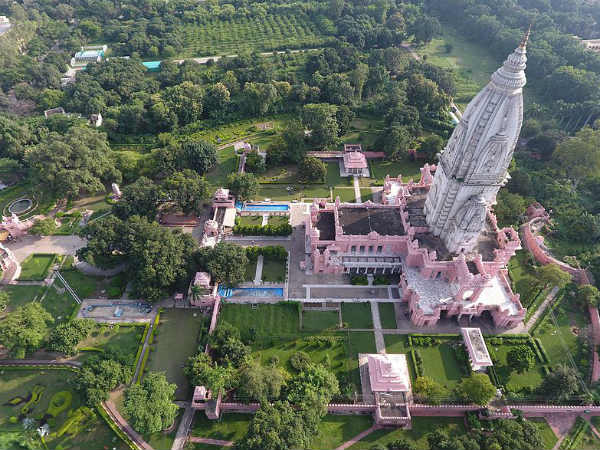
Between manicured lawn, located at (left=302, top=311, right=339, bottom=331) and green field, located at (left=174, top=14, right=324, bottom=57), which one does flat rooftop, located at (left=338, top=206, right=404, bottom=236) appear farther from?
green field, located at (left=174, top=14, right=324, bottom=57)

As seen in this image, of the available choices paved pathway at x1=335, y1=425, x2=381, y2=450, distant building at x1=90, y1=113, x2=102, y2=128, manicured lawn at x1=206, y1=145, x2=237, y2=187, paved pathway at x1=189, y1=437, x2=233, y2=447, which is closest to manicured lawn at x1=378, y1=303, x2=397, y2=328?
paved pathway at x1=335, y1=425, x2=381, y2=450

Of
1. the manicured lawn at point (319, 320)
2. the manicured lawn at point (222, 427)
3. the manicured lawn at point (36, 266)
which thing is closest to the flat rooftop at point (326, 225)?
the manicured lawn at point (319, 320)

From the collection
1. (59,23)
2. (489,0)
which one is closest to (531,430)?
(489,0)

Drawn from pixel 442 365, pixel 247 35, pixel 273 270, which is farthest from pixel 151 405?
pixel 247 35

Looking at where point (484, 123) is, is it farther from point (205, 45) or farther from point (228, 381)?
point (205, 45)

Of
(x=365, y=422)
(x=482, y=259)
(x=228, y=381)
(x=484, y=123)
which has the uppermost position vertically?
(x=484, y=123)

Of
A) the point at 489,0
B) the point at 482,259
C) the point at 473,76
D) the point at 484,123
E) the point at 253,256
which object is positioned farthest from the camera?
the point at 489,0

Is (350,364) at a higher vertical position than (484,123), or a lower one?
lower
